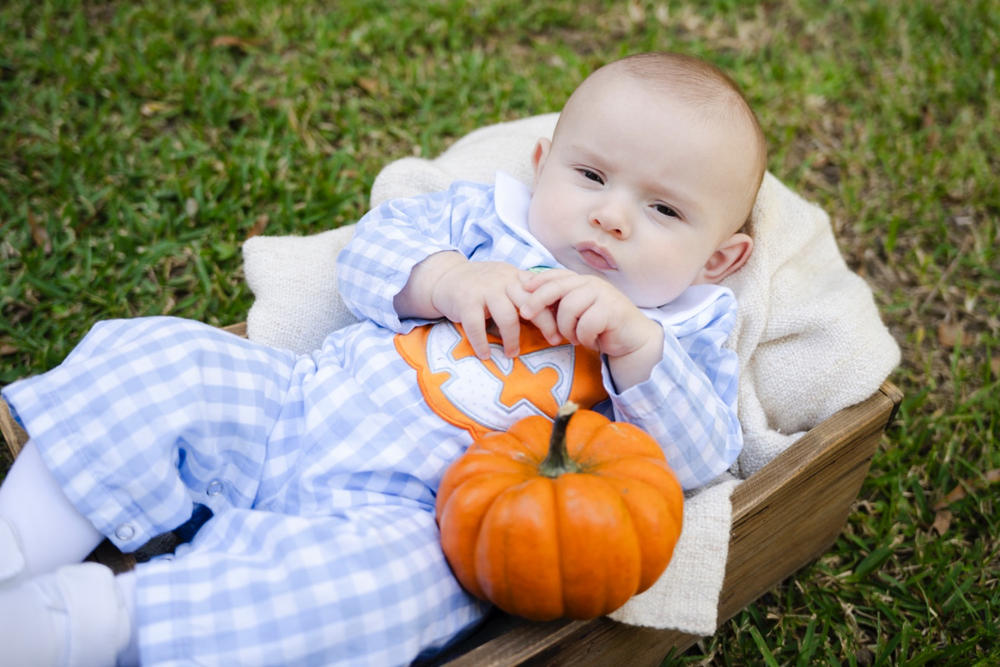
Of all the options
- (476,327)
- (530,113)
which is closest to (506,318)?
(476,327)

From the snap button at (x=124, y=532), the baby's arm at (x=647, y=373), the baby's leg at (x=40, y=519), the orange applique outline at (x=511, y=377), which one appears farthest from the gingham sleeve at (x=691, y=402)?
the baby's leg at (x=40, y=519)

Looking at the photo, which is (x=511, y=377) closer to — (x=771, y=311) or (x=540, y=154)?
(x=540, y=154)

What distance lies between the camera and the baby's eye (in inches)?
82.3

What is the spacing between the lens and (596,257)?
209 cm

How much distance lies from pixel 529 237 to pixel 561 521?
840 mm

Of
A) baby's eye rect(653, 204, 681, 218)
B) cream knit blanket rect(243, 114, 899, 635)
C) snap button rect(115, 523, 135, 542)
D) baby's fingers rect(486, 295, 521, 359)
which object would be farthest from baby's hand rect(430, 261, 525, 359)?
snap button rect(115, 523, 135, 542)

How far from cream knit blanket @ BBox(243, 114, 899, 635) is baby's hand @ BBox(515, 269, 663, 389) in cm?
39

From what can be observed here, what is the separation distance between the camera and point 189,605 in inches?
62.7

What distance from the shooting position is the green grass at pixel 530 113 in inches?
103

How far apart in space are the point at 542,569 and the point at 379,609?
336mm

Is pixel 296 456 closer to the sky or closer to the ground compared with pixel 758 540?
closer to the sky

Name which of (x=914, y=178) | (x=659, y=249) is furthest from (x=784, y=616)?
(x=914, y=178)

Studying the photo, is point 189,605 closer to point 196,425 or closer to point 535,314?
point 196,425

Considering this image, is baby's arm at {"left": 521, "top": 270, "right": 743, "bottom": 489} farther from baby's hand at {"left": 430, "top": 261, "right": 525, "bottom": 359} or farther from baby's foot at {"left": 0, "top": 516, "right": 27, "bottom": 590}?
baby's foot at {"left": 0, "top": 516, "right": 27, "bottom": 590}
